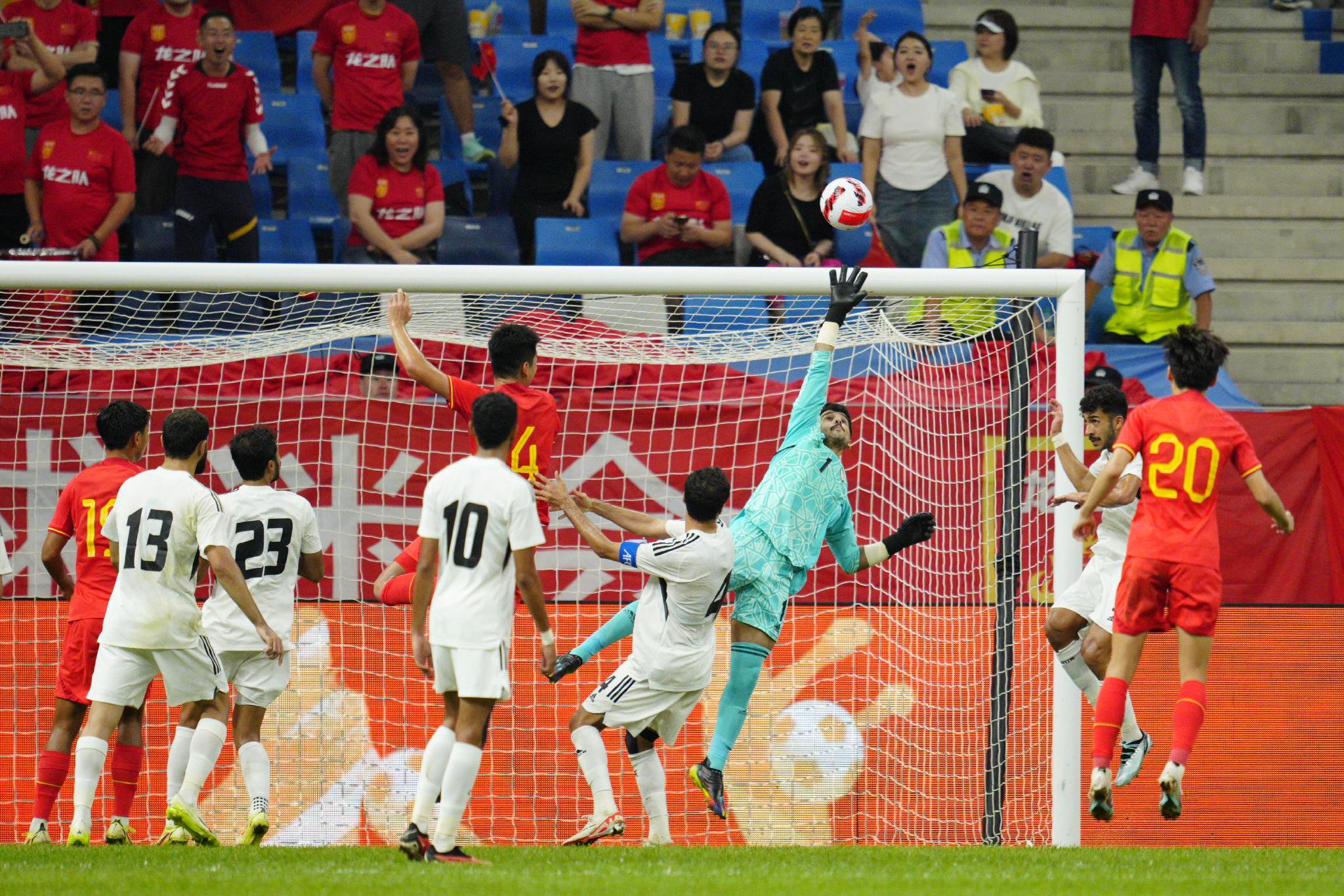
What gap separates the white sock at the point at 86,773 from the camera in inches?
270

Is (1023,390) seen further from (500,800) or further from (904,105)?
(904,105)

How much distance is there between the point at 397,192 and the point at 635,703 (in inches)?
232

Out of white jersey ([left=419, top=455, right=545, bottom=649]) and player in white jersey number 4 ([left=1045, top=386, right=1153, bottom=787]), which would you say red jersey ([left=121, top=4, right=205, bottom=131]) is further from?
player in white jersey number 4 ([left=1045, top=386, right=1153, bottom=787])

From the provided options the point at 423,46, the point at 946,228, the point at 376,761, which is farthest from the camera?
the point at 423,46

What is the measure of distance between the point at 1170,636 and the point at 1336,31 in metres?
9.01


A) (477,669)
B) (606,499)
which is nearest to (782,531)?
(477,669)

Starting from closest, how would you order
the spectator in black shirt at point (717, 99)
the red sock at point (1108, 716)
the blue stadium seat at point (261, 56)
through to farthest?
the red sock at point (1108, 716), the spectator in black shirt at point (717, 99), the blue stadium seat at point (261, 56)

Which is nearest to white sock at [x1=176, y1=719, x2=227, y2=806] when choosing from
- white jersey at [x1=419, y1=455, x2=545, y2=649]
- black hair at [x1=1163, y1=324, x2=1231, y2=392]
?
white jersey at [x1=419, y1=455, x2=545, y2=649]

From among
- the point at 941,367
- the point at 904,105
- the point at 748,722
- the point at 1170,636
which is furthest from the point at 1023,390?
the point at 904,105

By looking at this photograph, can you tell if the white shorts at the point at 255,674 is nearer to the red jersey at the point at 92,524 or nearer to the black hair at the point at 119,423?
the red jersey at the point at 92,524

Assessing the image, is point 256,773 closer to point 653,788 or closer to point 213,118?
point 653,788

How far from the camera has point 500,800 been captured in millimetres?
8273

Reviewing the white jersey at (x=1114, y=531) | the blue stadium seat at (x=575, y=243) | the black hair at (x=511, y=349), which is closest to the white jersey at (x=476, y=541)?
the black hair at (x=511, y=349)

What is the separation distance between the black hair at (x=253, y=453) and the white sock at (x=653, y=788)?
2.15 meters
